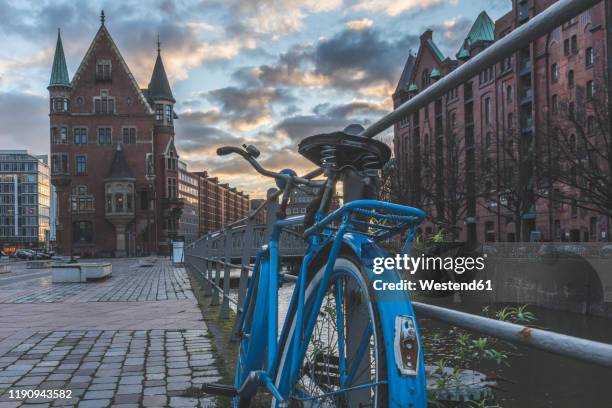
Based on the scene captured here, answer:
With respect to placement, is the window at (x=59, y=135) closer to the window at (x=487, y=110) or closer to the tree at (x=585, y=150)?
the window at (x=487, y=110)

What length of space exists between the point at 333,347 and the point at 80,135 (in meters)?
67.8

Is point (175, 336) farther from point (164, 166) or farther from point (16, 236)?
point (16, 236)

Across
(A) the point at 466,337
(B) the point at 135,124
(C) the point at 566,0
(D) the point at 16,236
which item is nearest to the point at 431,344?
(A) the point at 466,337

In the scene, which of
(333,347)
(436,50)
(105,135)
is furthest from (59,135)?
(333,347)

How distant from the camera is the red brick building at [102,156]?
64.6 metres

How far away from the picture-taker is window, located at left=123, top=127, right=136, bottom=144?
66812mm

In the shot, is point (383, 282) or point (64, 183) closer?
point (383, 282)

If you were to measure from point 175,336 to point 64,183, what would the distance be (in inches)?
2450

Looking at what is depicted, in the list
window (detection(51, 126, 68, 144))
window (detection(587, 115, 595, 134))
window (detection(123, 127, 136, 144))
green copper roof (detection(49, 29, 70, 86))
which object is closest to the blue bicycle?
window (detection(587, 115, 595, 134))

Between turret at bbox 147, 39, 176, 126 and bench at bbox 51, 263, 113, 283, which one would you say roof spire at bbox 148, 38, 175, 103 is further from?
bench at bbox 51, 263, 113, 283

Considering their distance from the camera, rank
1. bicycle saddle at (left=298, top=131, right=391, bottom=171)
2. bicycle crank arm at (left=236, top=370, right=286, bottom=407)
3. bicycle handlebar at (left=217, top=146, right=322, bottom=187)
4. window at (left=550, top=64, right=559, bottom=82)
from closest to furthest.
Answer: bicycle saddle at (left=298, top=131, right=391, bottom=171)
bicycle crank arm at (left=236, top=370, right=286, bottom=407)
bicycle handlebar at (left=217, top=146, right=322, bottom=187)
window at (left=550, top=64, right=559, bottom=82)

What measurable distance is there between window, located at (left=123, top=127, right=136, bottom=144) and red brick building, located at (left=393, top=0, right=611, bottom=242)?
32.5 meters

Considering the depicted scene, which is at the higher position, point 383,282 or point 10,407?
point 383,282

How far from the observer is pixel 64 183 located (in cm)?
6538
